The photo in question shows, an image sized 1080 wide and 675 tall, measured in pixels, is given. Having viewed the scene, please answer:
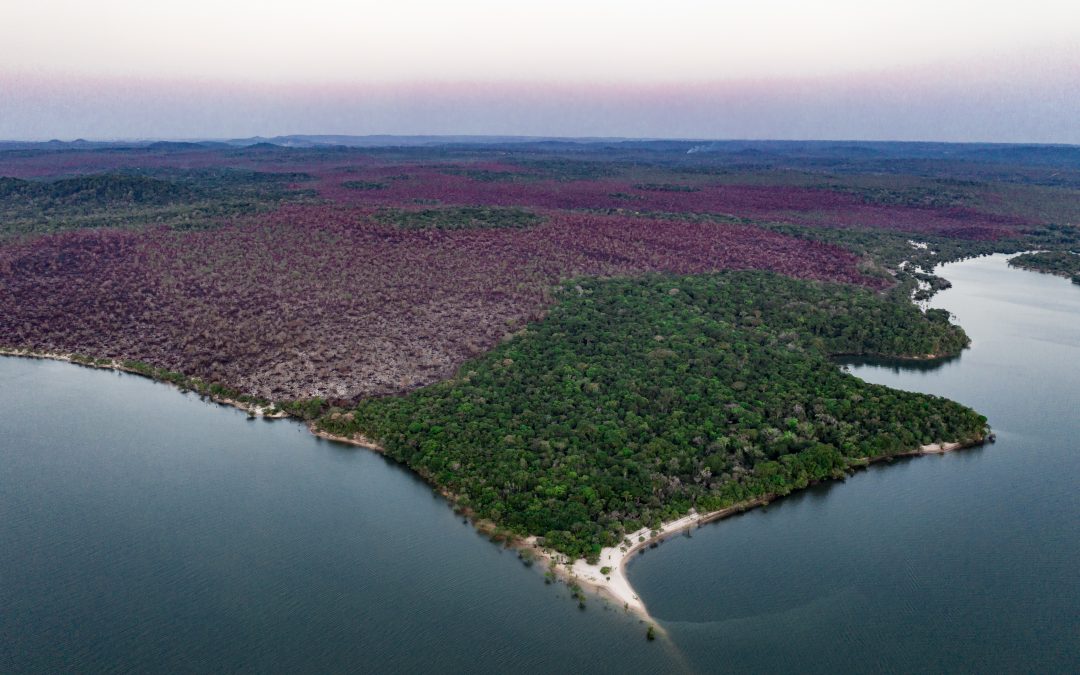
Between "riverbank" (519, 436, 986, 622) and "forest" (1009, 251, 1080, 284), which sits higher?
"forest" (1009, 251, 1080, 284)

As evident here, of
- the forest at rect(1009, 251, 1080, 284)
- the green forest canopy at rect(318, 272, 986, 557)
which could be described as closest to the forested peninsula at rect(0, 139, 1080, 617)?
the green forest canopy at rect(318, 272, 986, 557)

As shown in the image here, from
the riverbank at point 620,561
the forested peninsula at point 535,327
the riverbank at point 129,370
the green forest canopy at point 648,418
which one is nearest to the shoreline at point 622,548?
A: the riverbank at point 620,561

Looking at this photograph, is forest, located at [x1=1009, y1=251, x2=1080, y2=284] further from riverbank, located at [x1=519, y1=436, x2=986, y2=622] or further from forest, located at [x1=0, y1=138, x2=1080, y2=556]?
riverbank, located at [x1=519, y1=436, x2=986, y2=622]

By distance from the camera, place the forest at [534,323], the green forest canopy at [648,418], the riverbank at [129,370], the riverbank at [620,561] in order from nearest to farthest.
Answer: the riverbank at [620,561]
the green forest canopy at [648,418]
the forest at [534,323]
the riverbank at [129,370]

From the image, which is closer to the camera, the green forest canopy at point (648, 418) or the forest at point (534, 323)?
the green forest canopy at point (648, 418)

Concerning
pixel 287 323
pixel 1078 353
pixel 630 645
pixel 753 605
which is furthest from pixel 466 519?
pixel 1078 353

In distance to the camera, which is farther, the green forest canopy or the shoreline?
the green forest canopy

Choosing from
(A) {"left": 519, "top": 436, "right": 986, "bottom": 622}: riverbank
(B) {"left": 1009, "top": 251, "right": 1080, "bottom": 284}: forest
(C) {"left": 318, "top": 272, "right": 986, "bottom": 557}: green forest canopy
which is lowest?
(A) {"left": 519, "top": 436, "right": 986, "bottom": 622}: riverbank

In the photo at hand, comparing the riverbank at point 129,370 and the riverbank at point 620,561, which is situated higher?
the riverbank at point 129,370

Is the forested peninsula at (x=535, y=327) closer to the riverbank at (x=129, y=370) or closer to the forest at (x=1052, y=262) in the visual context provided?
the riverbank at (x=129, y=370)

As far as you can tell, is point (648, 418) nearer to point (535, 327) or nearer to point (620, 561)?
point (620, 561)

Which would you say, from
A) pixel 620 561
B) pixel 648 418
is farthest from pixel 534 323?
pixel 620 561

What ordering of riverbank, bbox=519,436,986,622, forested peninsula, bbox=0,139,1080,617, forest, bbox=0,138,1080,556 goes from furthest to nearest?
1. forest, bbox=0,138,1080,556
2. forested peninsula, bbox=0,139,1080,617
3. riverbank, bbox=519,436,986,622

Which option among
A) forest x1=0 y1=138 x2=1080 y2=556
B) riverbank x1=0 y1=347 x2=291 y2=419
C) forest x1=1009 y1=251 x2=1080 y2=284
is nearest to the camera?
forest x1=0 y1=138 x2=1080 y2=556
